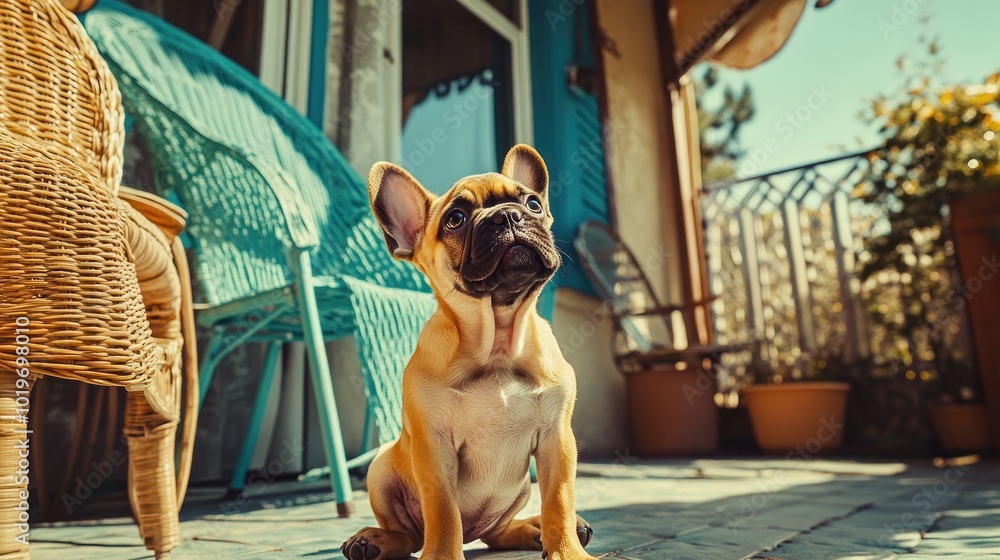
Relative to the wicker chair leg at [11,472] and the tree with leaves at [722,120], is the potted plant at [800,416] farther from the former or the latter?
the tree with leaves at [722,120]

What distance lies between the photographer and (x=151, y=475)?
4.22 feet

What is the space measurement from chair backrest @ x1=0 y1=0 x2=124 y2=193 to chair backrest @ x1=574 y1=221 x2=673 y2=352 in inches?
140

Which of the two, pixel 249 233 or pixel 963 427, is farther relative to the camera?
pixel 963 427

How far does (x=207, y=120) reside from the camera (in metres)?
2.19

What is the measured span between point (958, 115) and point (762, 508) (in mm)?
4033

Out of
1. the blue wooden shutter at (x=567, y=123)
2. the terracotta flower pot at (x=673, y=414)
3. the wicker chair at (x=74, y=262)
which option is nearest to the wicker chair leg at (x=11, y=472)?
the wicker chair at (x=74, y=262)

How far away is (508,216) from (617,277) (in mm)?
4073

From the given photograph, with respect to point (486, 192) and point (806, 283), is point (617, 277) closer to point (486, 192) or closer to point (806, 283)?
point (806, 283)

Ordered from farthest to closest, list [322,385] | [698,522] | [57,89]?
[322,385]
[698,522]
[57,89]

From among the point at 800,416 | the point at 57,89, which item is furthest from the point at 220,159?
the point at 800,416

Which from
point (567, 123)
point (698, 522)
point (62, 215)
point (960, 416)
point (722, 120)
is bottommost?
point (698, 522)

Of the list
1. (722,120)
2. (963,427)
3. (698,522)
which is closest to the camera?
(698,522)

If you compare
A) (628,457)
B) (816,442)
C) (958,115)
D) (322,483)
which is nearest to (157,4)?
(322,483)

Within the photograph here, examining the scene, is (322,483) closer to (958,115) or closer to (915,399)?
(915,399)
